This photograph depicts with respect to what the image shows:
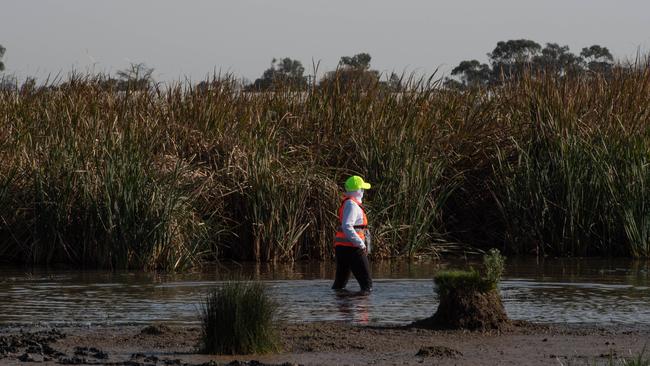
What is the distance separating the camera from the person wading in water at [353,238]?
14.7 m

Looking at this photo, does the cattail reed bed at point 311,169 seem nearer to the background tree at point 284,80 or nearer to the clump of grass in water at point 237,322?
the background tree at point 284,80

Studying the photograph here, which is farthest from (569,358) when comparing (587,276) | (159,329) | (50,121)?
(50,121)

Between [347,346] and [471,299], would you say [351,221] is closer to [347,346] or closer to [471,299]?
[471,299]

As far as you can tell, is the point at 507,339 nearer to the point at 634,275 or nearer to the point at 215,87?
the point at 634,275

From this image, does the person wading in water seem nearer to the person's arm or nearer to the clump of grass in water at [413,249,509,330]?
the person's arm

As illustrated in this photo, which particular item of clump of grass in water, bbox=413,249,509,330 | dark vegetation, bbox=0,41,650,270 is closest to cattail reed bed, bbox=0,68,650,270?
dark vegetation, bbox=0,41,650,270

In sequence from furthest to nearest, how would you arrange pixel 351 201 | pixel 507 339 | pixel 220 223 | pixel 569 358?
pixel 220 223 < pixel 351 201 < pixel 507 339 < pixel 569 358

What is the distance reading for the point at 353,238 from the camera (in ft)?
48.4

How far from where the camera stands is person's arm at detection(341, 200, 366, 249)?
14.7m

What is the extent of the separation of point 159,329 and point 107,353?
48.4 inches

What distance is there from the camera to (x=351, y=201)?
48.7 feet

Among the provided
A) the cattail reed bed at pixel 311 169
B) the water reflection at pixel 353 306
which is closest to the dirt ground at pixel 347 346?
the water reflection at pixel 353 306

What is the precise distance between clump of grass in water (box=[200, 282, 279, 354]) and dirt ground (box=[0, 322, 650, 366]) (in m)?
0.11

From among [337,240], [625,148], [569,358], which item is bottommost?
[569,358]
